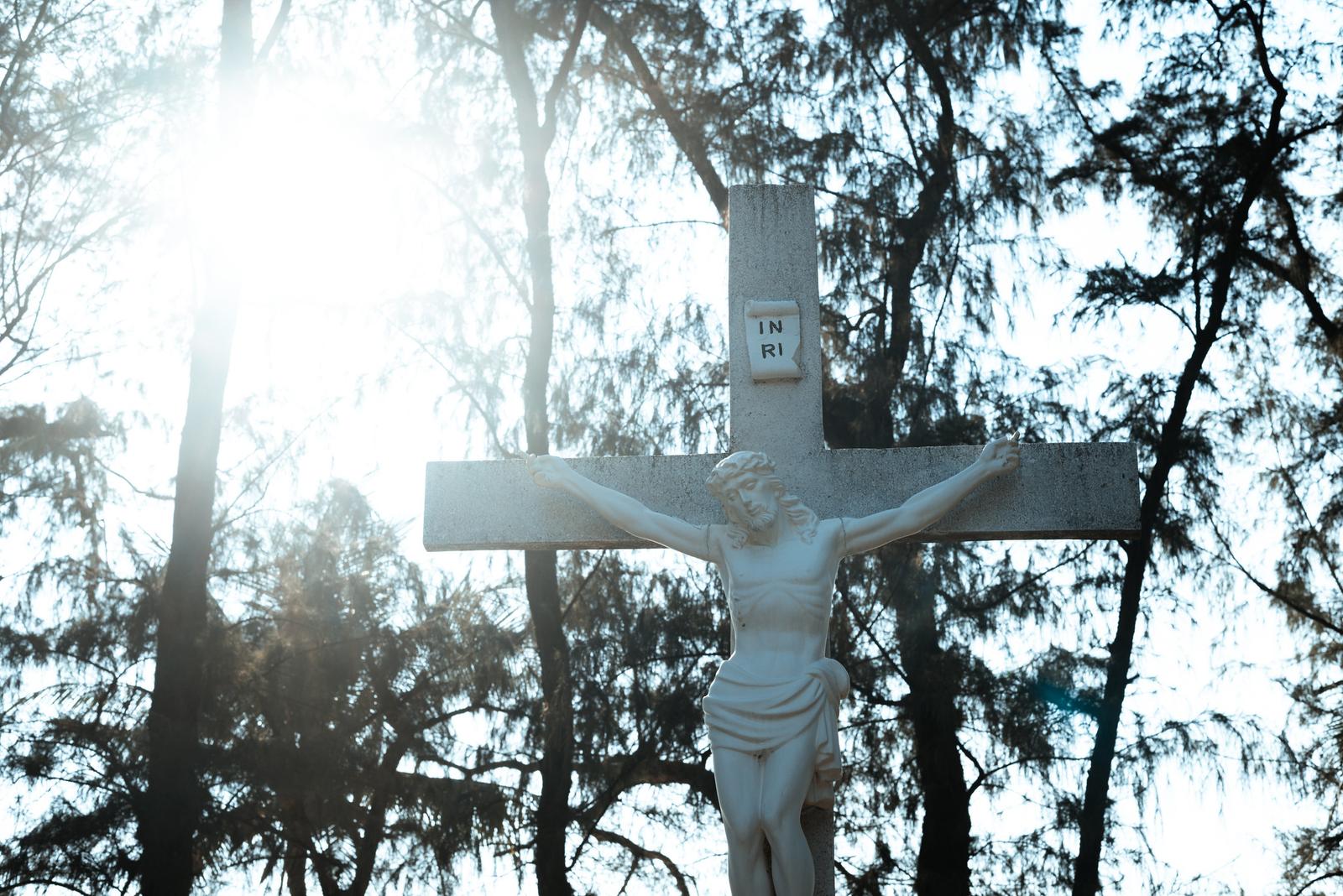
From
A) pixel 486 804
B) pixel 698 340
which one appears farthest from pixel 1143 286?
pixel 486 804

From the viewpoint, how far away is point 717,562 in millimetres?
5449

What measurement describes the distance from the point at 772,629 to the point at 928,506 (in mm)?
661

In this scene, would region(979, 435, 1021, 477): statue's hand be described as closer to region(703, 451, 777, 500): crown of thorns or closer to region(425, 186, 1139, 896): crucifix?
region(425, 186, 1139, 896): crucifix

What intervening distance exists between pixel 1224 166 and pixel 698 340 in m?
3.94

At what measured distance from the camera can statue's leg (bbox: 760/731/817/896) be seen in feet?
15.8

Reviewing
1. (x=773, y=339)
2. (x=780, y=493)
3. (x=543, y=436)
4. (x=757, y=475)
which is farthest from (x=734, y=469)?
(x=543, y=436)

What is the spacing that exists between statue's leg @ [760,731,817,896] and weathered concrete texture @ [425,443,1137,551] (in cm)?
93

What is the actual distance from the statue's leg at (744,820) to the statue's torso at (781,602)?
29cm

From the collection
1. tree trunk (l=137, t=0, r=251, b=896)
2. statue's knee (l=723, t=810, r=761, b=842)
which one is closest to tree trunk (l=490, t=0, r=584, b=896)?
tree trunk (l=137, t=0, r=251, b=896)

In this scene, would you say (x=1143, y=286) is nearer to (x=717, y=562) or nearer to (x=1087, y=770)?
(x=1087, y=770)

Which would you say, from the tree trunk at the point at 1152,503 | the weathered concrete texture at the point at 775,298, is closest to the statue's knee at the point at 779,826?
the weathered concrete texture at the point at 775,298

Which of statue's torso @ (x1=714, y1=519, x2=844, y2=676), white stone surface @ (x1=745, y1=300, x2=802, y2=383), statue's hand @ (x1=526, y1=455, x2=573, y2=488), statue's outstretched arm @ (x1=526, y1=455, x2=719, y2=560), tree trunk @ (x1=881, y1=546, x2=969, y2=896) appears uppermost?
white stone surface @ (x1=745, y1=300, x2=802, y2=383)

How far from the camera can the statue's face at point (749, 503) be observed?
17.1 ft

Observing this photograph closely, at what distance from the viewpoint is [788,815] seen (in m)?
4.84
